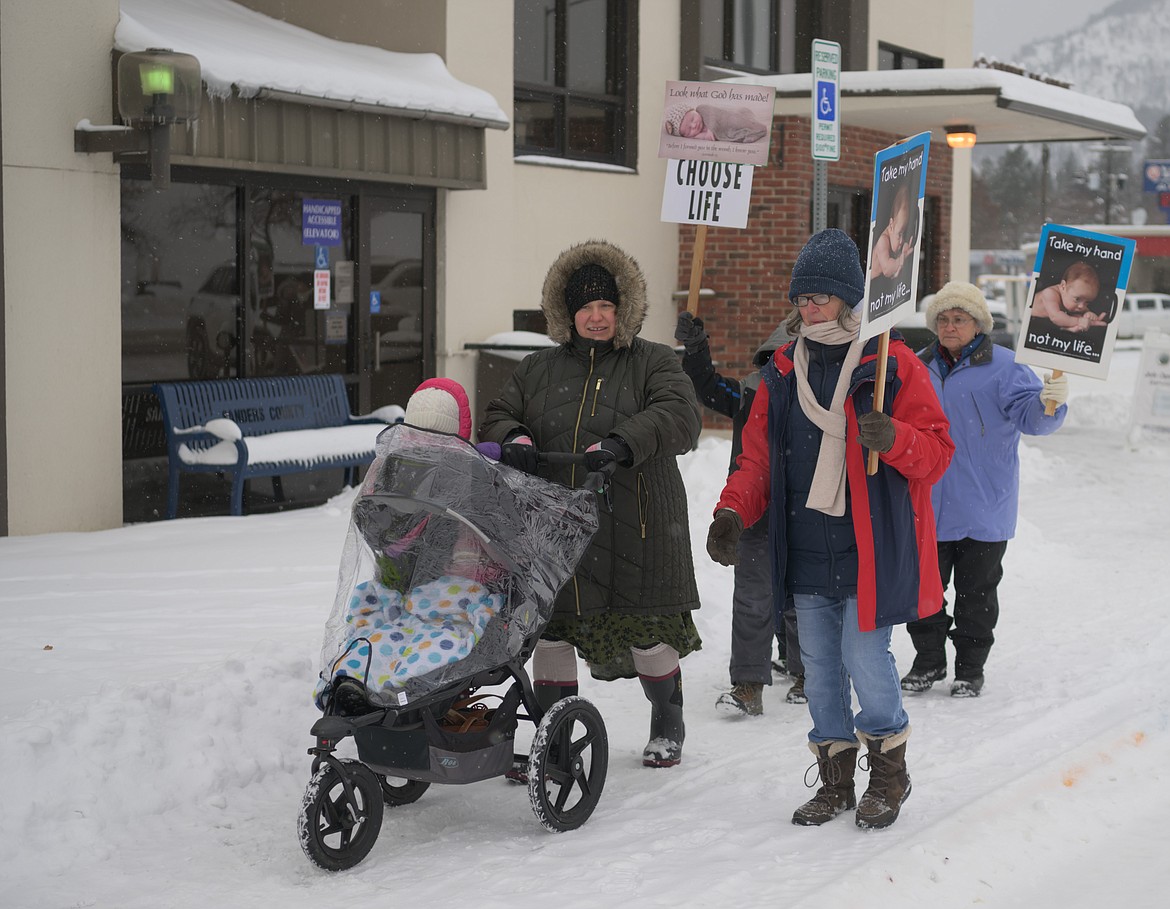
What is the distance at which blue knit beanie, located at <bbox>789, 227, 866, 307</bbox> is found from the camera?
15.6 feet

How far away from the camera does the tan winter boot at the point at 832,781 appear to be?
16.1 feet

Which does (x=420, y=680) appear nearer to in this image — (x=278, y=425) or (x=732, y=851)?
(x=732, y=851)

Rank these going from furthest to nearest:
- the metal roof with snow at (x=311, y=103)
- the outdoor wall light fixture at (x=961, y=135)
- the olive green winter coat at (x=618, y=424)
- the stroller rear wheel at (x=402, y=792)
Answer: the outdoor wall light fixture at (x=961, y=135), the metal roof with snow at (x=311, y=103), the olive green winter coat at (x=618, y=424), the stroller rear wheel at (x=402, y=792)

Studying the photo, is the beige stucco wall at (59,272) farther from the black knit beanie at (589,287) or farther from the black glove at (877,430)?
the black glove at (877,430)

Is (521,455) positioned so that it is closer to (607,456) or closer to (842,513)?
(607,456)

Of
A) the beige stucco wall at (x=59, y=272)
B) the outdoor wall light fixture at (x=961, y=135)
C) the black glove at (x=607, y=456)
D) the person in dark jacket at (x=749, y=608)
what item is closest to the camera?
the black glove at (x=607, y=456)

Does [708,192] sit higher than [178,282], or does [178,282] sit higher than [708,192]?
[708,192]

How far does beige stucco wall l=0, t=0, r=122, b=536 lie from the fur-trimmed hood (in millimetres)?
4887

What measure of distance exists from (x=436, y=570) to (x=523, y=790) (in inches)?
46.1

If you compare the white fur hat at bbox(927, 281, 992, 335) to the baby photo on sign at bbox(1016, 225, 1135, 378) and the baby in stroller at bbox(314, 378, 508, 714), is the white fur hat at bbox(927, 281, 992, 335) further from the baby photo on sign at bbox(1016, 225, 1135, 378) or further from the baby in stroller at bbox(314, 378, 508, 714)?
the baby in stroller at bbox(314, 378, 508, 714)

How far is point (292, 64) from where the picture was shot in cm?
1030

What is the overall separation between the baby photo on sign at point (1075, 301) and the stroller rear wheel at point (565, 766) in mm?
3064

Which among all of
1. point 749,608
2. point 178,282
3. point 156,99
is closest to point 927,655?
point 749,608

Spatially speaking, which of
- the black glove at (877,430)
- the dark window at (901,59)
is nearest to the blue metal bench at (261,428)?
the black glove at (877,430)
